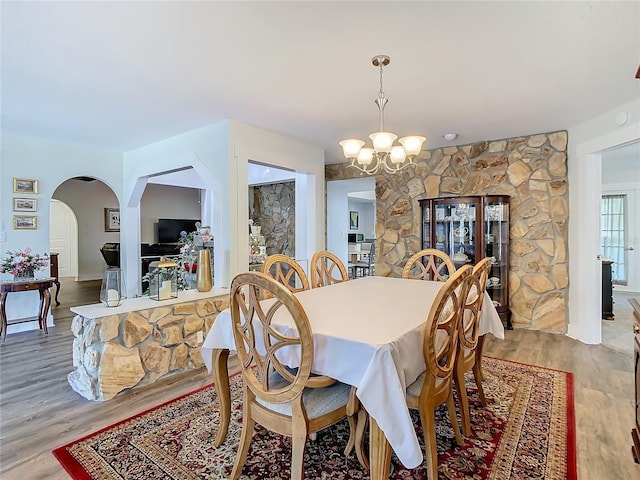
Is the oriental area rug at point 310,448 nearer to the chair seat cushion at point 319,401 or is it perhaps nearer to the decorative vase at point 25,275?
the chair seat cushion at point 319,401

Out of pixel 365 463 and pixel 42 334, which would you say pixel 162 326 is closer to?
pixel 365 463

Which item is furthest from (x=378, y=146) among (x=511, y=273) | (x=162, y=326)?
(x=511, y=273)

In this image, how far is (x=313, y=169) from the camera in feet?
15.2

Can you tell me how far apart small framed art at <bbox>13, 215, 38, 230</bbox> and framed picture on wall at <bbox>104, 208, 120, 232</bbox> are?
4949 mm

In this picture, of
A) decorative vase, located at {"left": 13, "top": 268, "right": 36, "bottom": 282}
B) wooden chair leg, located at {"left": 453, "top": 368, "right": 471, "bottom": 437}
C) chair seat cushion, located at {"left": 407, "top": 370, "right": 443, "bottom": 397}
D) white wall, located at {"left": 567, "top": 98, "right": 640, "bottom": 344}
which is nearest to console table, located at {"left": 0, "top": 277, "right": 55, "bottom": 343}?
decorative vase, located at {"left": 13, "top": 268, "right": 36, "bottom": 282}

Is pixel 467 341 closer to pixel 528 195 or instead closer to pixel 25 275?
pixel 528 195

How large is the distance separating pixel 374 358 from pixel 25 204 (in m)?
5.01

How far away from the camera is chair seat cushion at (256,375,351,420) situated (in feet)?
5.03

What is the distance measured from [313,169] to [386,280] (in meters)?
2.08

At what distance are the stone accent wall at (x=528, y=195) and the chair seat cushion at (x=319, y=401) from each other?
3.62m

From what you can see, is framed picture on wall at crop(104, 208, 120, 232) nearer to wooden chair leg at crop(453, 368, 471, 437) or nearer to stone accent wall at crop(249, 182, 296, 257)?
stone accent wall at crop(249, 182, 296, 257)

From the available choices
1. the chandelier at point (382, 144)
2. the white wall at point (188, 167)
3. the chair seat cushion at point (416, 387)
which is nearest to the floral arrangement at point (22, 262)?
the white wall at point (188, 167)

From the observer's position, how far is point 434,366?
1.59 m

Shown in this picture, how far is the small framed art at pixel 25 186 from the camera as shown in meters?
4.28
